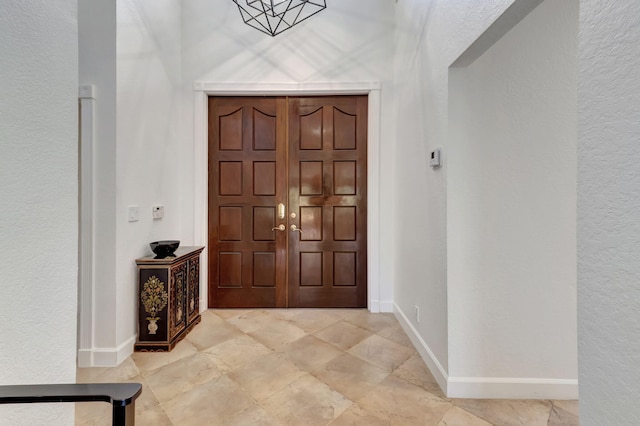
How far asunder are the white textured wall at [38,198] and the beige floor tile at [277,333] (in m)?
1.39

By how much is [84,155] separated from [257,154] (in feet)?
5.00

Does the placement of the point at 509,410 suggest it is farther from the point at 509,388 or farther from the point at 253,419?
the point at 253,419

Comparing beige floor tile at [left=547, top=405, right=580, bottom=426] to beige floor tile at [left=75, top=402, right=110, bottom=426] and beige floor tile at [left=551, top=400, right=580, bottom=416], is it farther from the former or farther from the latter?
beige floor tile at [left=75, top=402, right=110, bottom=426]

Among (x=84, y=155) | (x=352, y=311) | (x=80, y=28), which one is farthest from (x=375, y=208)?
(x=80, y=28)

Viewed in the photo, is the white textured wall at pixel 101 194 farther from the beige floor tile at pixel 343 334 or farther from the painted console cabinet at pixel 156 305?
the beige floor tile at pixel 343 334

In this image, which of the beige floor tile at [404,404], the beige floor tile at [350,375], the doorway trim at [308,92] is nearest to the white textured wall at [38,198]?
the beige floor tile at [350,375]

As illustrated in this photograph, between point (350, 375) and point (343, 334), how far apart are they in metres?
0.59

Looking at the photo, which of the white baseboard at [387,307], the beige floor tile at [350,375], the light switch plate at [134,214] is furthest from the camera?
the white baseboard at [387,307]

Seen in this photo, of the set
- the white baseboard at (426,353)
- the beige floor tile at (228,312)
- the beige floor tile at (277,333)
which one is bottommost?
the beige floor tile at (277,333)

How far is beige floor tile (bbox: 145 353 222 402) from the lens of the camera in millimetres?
1702

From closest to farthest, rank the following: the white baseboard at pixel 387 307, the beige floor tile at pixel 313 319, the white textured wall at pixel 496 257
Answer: the white textured wall at pixel 496 257
the beige floor tile at pixel 313 319
the white baseboard at pixel 387 307

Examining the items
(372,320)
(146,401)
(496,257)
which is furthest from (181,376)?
(496,257)

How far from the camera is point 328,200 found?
3.07 meters

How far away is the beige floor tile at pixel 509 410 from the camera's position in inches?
57.5
